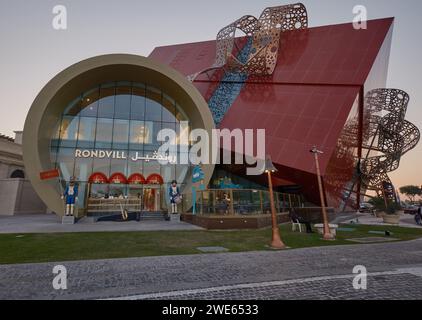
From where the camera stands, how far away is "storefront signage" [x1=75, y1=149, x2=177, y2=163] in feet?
80.0

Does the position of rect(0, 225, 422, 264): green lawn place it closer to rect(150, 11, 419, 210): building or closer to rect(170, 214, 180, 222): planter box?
rect(170, 214, 180, 222): planter box

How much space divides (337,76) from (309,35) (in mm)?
8251

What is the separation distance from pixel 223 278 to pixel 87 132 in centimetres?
2384

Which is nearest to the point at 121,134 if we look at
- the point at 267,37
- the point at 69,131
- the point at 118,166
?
the point at 118,166

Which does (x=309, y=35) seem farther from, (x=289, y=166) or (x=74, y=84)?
(x=74, y=84)

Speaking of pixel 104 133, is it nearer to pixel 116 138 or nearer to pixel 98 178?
pixel 116 138

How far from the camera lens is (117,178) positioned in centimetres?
2388

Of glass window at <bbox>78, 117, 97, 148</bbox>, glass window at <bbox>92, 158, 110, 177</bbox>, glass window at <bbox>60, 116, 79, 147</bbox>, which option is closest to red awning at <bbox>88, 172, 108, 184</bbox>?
glass window at <bbox>92, 158, 110, 177</bbox>

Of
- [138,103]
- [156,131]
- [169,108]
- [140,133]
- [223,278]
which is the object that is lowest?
[223,278]

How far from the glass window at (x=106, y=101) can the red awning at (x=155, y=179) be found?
7.75 meters

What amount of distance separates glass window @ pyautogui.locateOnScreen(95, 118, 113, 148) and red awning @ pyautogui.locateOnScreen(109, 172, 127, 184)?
3.25 meters

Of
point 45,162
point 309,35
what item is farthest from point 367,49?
point 45,162

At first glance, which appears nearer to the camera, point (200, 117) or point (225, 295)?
point (225, 295)
